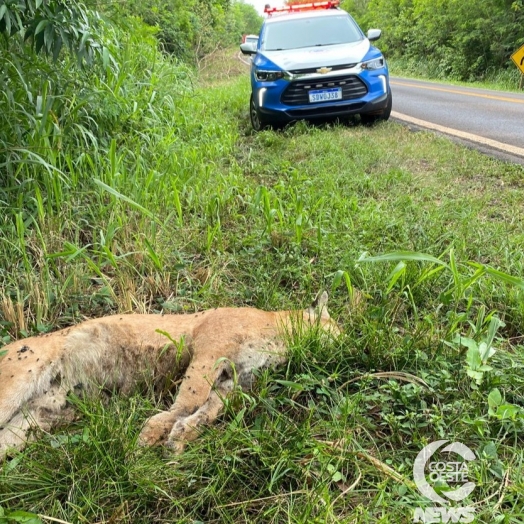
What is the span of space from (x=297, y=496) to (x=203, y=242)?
195cm

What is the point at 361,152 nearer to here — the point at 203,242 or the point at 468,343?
the point at 203,242

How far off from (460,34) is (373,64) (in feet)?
57.8

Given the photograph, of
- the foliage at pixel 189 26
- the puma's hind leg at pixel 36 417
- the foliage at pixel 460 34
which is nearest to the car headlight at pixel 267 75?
the puma's hind leg at pixel 36 417

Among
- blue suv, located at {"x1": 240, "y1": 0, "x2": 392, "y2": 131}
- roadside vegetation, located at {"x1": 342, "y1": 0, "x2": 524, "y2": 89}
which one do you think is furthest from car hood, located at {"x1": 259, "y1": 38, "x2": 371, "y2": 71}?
roadside vegetation, located at {"x1": 342, "y1": 0, "x2": 524, "y2": 89}

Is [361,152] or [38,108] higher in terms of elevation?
[38,108]

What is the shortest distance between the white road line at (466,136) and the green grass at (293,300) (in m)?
0.55

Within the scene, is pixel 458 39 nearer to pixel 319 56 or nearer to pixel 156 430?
pixel 319 56

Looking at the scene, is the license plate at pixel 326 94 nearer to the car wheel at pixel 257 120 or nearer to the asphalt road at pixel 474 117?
the car wheel at pixel 257 120

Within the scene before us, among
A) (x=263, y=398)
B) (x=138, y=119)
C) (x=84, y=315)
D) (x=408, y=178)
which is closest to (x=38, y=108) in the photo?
(x=138, y=119)

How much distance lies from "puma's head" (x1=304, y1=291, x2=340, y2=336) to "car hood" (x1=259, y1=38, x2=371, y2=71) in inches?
188

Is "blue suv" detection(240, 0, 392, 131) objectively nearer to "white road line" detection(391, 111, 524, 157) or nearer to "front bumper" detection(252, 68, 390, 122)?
"front bumper" detection(252, 68, 390, 122)

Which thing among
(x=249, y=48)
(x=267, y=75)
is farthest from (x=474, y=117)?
(x=249, y=48)

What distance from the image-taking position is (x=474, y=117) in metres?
7.43

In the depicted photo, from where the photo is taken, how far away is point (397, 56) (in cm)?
2780
